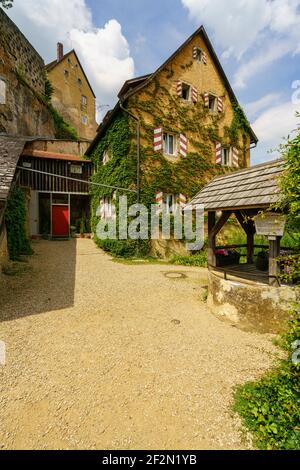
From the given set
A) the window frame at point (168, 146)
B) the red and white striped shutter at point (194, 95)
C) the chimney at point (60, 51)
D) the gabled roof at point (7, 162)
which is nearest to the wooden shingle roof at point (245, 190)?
the gabled roof at point (7, 162)

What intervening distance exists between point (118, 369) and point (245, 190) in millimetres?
4559

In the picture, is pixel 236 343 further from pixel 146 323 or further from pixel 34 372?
pixel 34 372

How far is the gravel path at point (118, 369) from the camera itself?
256 cm

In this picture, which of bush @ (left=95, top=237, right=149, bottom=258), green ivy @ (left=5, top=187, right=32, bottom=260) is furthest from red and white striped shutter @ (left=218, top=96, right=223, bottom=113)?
Answer: green ivy @ (left=5, top=187, right=32, bottom=260)

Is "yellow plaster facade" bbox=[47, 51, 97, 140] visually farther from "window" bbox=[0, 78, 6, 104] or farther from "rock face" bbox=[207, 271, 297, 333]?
"rock face" bbox=[207, 271, 297, 333]

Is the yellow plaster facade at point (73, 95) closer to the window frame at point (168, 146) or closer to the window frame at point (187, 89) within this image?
the window frame at point (187, 89)

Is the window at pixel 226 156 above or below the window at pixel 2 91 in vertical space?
below

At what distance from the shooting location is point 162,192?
499 inches

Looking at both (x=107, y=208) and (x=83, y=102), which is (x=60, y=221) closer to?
(x=107, y=208)

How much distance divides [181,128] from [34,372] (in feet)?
44.7

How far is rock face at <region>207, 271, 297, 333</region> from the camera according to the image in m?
4.59

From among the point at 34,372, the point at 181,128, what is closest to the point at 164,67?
the point at 181,128

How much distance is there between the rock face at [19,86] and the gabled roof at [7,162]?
26.5 feet

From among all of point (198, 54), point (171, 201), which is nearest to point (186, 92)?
point (198, 54)
